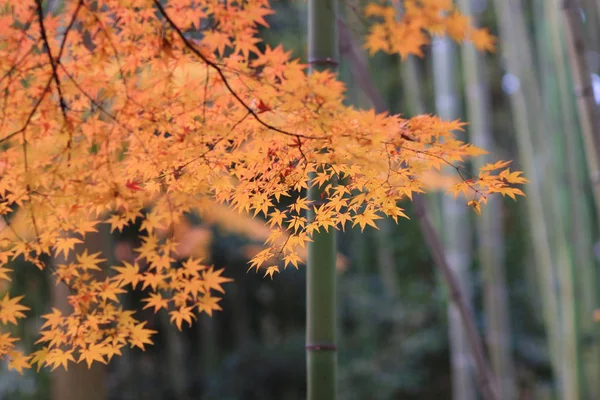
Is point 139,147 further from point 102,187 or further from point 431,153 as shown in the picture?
point 431,153

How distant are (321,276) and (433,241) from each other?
60 centimetres

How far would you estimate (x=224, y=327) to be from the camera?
256 inches

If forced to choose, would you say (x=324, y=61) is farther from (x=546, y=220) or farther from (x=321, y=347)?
(x=546, y=220)

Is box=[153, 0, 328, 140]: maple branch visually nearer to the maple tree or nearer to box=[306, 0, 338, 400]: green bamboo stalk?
the maple tree

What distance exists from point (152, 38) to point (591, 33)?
3980 millimetres

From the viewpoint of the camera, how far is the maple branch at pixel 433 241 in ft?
7.01

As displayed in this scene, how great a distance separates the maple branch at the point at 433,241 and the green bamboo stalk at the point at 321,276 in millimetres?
286

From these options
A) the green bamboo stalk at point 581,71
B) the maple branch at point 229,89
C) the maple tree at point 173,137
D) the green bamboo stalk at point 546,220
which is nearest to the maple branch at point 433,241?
the green bamboo stalk at point 581,71

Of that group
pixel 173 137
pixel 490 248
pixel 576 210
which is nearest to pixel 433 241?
pixel 173 137

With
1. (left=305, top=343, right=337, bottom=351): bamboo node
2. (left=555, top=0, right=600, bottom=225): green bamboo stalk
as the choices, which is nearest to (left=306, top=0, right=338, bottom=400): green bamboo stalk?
(left=305, top=343, right=337, bottom=351): bamboo node

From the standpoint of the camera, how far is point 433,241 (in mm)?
2209

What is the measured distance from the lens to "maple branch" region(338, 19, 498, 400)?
7.01ft

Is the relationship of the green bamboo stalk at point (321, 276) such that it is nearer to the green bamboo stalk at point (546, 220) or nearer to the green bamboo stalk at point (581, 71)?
the green bamboo stalk at point (581, 71)

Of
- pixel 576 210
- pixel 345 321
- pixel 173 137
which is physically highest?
pixel 576 210
